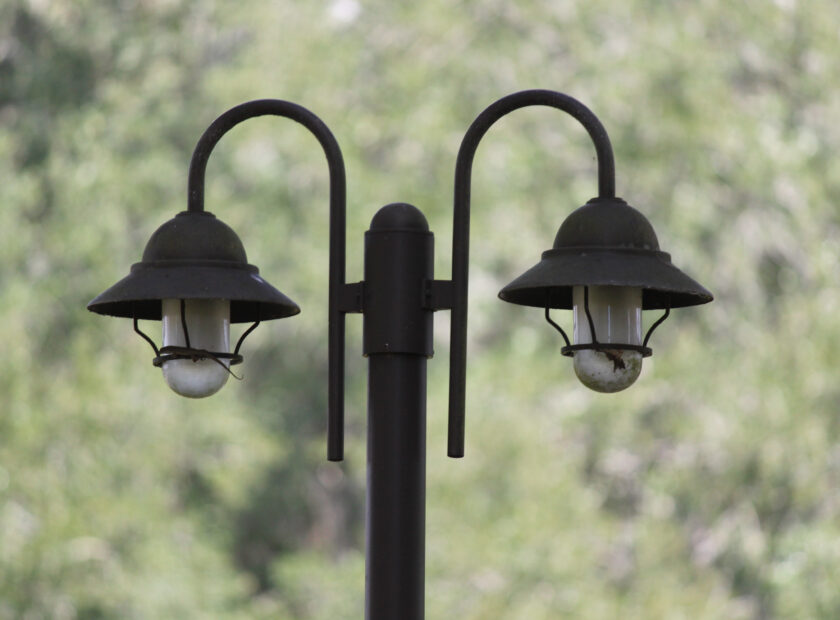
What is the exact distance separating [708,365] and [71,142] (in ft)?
23.6

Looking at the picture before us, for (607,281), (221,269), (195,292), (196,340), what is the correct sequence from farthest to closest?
1. (196,340)
2. (221,269)
3. (195,292)
4. (607,281)

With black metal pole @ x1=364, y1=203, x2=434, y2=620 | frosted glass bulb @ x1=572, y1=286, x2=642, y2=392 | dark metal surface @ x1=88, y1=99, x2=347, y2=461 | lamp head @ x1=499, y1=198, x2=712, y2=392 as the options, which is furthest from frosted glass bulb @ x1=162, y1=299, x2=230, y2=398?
frosted glass bulb @ x1=572, y1=286, x2=642, y2=392

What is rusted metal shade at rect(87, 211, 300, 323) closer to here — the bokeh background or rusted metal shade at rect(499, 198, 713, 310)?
rusted metal shade at rect(499, 198, 713, 310)

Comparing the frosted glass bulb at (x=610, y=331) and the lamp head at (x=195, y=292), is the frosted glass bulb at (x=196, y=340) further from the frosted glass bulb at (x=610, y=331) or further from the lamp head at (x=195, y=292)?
the frosted glass bulb at (x=610, y=331)

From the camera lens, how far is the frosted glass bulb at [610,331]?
12.7 ft

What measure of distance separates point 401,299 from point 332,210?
30 cm

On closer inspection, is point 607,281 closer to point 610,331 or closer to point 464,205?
point 610,331

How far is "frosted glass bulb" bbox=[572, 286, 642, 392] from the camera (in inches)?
152

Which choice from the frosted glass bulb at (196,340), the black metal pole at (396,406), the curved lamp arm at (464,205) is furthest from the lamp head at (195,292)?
the curved lamp arm at (464,205)

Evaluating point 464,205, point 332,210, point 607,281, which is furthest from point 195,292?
point 607,281

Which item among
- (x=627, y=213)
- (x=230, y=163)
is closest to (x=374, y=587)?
(x=627, y=213)

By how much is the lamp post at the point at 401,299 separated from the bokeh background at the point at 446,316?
370 inches

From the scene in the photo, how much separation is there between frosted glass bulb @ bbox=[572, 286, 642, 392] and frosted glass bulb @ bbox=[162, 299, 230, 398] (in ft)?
2.93

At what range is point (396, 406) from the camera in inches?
149
